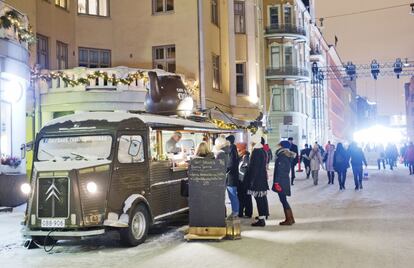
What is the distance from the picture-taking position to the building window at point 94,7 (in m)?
27.2

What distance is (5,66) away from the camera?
53.5 feet

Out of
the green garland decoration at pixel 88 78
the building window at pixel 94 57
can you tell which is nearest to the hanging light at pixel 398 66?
the building window at pixel 94 57

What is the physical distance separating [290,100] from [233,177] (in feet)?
131

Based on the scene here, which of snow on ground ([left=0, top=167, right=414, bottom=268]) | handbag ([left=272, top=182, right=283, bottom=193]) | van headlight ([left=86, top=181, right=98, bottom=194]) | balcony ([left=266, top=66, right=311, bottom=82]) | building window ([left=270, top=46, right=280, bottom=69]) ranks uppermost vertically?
building window ([left=270, top=46, right=280, bottom=69])

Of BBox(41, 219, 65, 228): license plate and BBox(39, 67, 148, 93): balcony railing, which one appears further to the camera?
BBox(39, 67, 148, 93): balcony railing

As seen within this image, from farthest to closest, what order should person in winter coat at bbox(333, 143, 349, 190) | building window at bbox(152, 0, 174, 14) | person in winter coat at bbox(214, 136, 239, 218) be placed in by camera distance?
1. building window at bbox(152, 0, 174, 14)
2. person in winter coat at bbox(333, 143, 349, 190)
3. person in winter coat at bbox(214, 136, 239, 218)

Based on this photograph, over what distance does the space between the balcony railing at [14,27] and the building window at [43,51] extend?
5371 mm

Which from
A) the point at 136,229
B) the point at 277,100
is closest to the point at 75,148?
the point at 136,229

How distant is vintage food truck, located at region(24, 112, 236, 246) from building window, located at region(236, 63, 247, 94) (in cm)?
1956

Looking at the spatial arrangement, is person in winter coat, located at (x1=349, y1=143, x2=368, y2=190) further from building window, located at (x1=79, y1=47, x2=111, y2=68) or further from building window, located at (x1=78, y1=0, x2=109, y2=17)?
building window, located at (x1=78, y1=0, x2=109, y2=17)

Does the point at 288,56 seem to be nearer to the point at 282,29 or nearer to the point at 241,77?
the point at 282,29

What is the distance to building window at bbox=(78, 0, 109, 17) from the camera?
27.2m

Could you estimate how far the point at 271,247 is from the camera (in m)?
10.1

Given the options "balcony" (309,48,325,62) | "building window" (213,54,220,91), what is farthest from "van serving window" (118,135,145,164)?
"balcony" (309,48,325,62)
